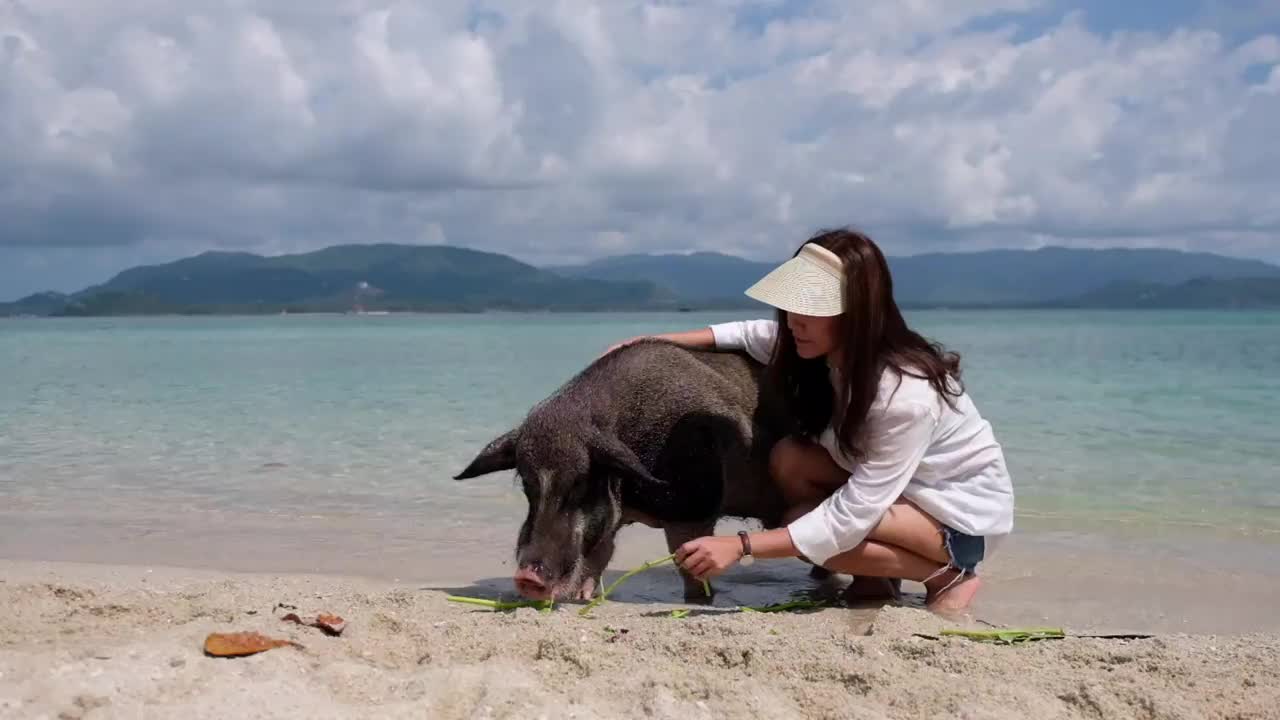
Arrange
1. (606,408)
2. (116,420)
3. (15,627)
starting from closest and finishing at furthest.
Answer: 1. (15,627)
2. (606,408)
3. (116,420)

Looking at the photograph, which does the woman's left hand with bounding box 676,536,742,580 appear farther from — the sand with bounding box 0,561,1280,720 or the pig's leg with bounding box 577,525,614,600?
the pig's leg with bounding box 577,525,614,600

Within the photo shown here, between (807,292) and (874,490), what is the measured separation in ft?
3.27

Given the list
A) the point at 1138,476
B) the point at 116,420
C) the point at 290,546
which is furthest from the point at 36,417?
the point at 1138,476

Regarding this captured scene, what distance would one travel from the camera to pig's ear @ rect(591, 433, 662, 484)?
5793 millimetres

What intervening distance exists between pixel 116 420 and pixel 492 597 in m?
12.7

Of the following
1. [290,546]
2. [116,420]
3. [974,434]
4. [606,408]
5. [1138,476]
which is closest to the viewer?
[974,434]

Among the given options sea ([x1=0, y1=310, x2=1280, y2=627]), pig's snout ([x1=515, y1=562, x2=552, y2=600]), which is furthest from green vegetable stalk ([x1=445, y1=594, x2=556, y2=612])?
sea ([x1=0, y1=310, x2=1280, y2=627])

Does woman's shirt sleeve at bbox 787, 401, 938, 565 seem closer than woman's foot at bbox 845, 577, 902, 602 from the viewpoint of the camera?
Yes

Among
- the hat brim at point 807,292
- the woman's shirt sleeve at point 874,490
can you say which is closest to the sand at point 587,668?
the woman's shirt sleeve at point 874,490

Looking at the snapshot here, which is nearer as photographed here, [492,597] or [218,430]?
[492,597]

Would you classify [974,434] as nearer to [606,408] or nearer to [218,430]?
[606,408]

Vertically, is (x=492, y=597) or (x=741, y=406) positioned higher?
(x=741, y=406)

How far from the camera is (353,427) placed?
639 inches

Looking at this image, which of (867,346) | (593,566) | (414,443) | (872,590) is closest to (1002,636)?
(872,590)
